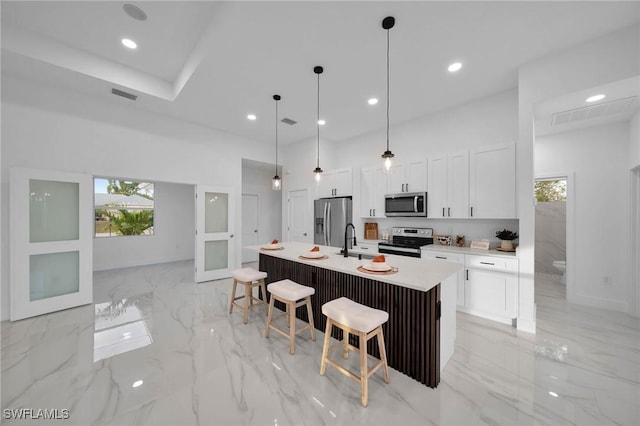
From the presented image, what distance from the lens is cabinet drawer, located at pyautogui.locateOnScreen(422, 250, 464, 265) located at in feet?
10.5

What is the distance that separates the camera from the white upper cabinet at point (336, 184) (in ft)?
15.6

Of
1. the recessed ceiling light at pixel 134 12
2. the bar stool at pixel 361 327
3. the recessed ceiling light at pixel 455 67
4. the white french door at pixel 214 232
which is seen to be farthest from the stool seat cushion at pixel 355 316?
the white french door at pixel 214 232

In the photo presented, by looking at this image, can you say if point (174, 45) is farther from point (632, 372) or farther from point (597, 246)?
point (597, 246)

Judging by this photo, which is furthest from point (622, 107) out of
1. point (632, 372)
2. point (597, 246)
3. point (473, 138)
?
point (632, 372)

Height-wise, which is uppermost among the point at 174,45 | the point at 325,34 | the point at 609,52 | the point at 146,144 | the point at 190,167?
the point at 174,45

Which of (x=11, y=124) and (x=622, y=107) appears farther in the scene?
(x=11, y=124)

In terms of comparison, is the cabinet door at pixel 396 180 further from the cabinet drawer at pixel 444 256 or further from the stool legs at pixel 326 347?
the stool legs at pixel 326 347

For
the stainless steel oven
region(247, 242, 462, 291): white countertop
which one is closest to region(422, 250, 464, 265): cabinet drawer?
the stainless steel oven

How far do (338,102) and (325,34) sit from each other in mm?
1405

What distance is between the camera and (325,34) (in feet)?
7.57

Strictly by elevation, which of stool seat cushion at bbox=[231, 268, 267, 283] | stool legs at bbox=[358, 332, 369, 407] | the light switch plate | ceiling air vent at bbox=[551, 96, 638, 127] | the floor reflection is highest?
ceiling air vent at bbox=[551, 96, 638, 127]

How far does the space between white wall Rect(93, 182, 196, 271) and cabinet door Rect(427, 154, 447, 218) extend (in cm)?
641

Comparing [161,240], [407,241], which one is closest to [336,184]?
[407,241]

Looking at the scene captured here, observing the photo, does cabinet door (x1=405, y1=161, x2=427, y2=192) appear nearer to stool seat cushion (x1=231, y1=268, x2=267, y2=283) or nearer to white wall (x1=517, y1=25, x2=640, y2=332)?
white wall (x1=517, y1=25, x2=640, y2=332)
